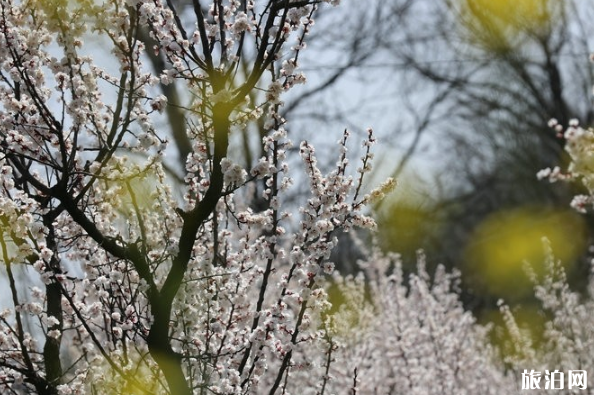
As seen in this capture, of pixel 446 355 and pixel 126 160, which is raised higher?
pixel 446 355

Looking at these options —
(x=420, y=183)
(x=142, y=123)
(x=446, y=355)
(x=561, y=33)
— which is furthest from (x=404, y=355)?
(x=420, y=183)

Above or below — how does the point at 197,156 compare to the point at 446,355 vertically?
below

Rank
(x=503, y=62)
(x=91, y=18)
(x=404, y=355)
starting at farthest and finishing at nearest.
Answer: (x=503, y=62) < (x=404, y=355) < (x=91, y=18)

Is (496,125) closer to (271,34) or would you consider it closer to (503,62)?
(503,62)

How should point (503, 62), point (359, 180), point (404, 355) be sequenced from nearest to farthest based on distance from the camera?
point (359, 180) < point (404, 355) < point (503, 62)

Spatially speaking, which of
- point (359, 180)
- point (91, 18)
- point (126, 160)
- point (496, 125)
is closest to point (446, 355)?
point (359, 180)

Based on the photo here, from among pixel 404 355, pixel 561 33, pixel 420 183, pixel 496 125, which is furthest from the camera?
pixel 420 183

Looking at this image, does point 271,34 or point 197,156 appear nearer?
point 271,34

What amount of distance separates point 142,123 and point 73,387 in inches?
51.8

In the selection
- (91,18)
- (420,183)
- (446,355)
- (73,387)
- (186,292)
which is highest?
(420,183)

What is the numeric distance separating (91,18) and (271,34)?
2.52ft

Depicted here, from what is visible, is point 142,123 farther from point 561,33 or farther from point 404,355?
point 561,33

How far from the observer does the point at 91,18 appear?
3.05 metres

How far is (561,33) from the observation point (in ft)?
44.9
